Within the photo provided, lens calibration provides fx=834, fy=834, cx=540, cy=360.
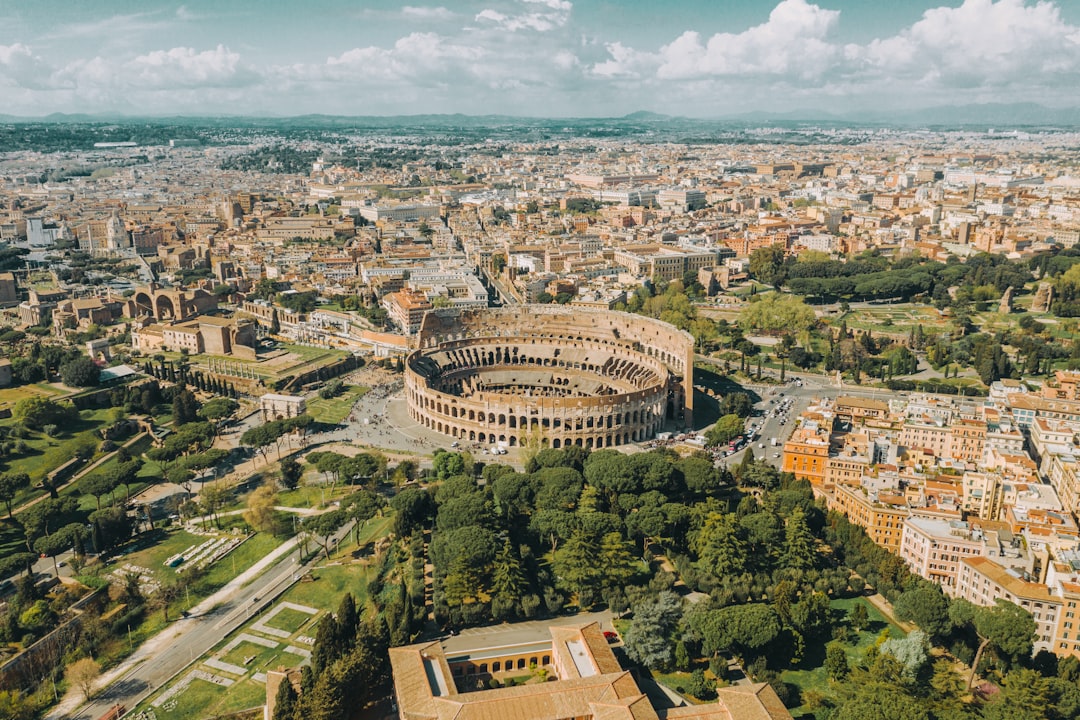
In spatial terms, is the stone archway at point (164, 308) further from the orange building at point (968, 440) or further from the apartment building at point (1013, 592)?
the apartment building at point (1013, 592)

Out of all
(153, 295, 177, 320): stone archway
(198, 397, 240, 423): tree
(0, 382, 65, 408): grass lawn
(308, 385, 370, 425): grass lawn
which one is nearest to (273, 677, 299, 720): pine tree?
(308, 385, 370, 425): grass lawn

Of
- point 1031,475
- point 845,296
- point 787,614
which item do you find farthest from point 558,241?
point 787,614

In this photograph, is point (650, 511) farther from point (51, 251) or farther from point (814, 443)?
point (51, 251)

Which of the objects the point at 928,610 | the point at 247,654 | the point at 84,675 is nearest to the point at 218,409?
the point at 84,675

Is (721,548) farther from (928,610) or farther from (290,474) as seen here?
(290,474)

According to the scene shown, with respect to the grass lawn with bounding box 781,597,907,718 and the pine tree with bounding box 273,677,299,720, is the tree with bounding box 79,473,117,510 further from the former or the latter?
the grass lawn with bounding box 781,597,907,718

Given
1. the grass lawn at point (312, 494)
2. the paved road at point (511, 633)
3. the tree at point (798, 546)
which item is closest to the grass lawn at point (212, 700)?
the paved road at point (511, 633)
